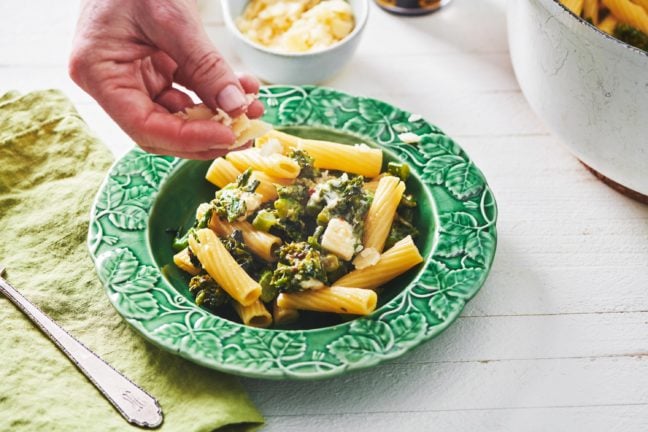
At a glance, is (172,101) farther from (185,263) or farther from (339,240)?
(339,240)

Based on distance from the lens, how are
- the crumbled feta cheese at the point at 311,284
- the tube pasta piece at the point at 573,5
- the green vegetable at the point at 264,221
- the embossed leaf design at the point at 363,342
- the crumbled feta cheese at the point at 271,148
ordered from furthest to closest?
the tube pasta piece at the point at 573,5
the crumbled feta cheese at the point at 271,148
the green vegetable at the point at 264,221
the crumbled feta cheese at the point at 311,284
the embossed leaf design at the point at 363,342

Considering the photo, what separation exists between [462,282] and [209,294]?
46 centimetres

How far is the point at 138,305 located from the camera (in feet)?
4.67

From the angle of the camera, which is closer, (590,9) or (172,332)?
(172,332)

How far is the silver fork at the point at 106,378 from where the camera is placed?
1.35 metres

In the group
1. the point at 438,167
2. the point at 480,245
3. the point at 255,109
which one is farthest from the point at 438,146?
the point at 255,109

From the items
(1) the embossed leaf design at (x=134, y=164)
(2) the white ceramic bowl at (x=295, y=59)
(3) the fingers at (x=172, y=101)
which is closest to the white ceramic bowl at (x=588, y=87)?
(2) the white ceramic bowl at (x=295, y=59)

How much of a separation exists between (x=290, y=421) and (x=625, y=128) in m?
0.86

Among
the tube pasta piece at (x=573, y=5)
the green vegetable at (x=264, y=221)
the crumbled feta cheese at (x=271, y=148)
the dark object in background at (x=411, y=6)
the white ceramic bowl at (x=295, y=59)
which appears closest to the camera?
the green vegetable at (x=264, y=221)

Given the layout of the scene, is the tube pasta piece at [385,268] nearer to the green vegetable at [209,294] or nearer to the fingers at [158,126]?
the green vegetable at [209,294]

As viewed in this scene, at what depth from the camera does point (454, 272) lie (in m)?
1.47

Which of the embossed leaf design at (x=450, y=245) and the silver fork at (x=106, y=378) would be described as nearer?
the silver fork at (x=106, y=378)

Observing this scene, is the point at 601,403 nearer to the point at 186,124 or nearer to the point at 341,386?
the point at 341,386

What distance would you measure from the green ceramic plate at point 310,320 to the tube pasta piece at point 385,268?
0.11 ft
